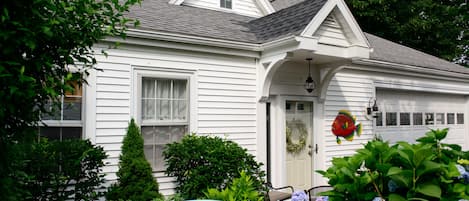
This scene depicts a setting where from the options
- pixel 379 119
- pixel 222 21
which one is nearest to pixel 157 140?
pixel 222 21

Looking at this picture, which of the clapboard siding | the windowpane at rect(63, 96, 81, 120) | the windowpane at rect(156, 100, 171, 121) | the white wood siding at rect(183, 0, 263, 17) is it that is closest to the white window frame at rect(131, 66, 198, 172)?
the windowpane at rect(156, 100, 171, 121)

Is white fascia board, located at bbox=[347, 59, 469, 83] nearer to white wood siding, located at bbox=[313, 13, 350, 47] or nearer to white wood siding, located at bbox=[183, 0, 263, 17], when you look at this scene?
white wood siding, located at bbox=[313, 13, 350, 47]

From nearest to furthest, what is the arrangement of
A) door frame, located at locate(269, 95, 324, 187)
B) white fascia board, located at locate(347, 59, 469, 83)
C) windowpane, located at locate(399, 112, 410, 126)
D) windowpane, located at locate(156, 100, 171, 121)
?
windowpane, located at locate(156, 100, 171, 121) < door frame, located at locate(269, 95, 324, 187) < white fascia board, located at locate(347, 59, 469, 83) < windowpane, located at locate(399, 112, 410, 126)

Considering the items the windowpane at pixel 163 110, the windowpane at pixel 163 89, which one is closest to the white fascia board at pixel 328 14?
the windowpane at pixel 163 89

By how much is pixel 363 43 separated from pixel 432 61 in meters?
5.89

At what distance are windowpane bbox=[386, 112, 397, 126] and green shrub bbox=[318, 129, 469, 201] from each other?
876cm

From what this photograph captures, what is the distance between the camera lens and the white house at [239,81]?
5.96 metres

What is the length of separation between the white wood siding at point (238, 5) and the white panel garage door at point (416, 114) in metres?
4.00

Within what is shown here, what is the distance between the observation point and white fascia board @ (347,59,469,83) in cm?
909

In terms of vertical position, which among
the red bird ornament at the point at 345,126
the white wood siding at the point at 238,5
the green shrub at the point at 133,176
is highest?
the white wood siding at the point at 238,5

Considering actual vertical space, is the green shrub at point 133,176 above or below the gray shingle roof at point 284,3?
below

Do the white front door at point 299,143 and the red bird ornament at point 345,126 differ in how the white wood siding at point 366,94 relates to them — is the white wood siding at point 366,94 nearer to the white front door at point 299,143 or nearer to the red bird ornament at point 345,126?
the red bird ornament at point 345,126

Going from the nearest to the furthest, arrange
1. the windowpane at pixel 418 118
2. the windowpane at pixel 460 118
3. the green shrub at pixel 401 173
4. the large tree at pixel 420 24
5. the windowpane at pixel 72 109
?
1. the green shrub at pixel 401 173
2. the windowpane at pixel 72 109
3. the windowpane at pixel 418 118
4. the windowpane at pixel 460 118
5. the large tree at pixel 420 24

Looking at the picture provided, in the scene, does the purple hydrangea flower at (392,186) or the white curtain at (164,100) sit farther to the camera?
the white curtain at (164,100)
